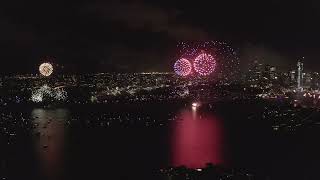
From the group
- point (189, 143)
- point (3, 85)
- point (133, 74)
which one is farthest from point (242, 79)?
point (189, 143)

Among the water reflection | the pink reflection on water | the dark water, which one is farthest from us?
the pink reflection on water

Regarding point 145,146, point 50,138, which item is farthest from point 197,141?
point 50,138

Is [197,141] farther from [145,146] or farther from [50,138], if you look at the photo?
[50,138]

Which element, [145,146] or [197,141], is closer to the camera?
[145,146]

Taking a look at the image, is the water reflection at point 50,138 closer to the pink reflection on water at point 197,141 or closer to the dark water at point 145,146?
the dark water at point 145,146

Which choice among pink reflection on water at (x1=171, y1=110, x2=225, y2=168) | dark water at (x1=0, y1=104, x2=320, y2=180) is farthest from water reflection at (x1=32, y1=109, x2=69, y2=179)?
pink reflection on water at (x1=171, y1=110, x2=225, y2=168)

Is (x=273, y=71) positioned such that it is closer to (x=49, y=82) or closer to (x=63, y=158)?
(x=49, y=82)

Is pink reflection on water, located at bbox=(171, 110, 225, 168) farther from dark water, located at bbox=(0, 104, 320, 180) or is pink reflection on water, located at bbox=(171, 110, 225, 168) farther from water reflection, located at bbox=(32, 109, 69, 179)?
water reflection, located at bbox=(32, 109, 69, 179)
